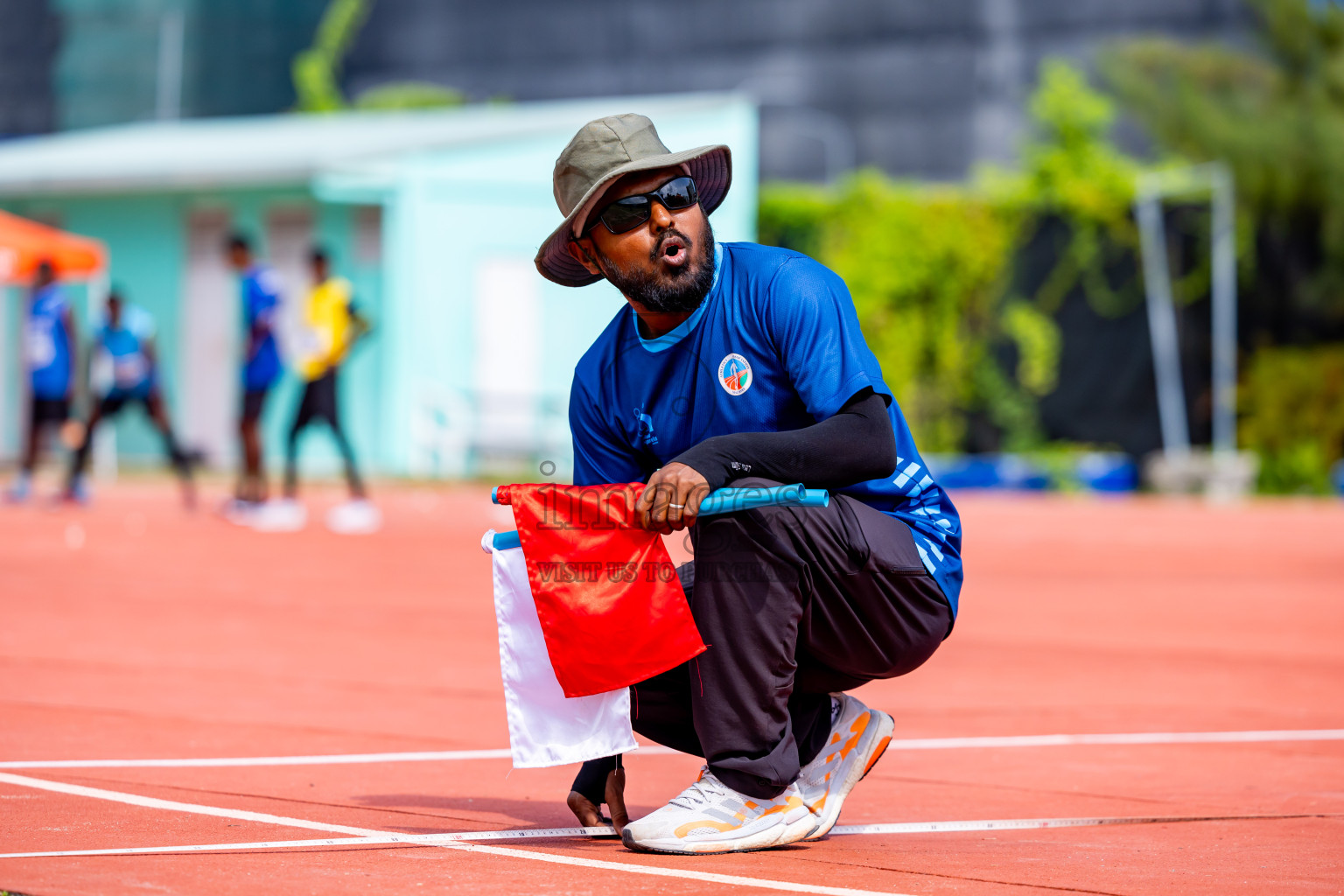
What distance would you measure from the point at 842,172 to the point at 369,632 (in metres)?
29.0

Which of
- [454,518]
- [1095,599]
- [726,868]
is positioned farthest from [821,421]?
[454,518]

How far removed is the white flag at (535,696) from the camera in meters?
3.73

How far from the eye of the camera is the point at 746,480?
11.6ft

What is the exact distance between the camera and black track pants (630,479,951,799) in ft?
11.6

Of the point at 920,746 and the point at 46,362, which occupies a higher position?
the point at 46,362

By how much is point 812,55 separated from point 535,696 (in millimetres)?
33804

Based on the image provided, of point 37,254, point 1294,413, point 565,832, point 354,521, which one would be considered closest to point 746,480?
point 565,832

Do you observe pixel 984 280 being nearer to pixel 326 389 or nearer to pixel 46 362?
pixel 326 389

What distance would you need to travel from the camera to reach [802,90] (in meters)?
36.5

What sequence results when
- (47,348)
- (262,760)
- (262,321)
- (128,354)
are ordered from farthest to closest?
1. (47,348)
2. (128,354)
3. (262,321)
4. (262,760)

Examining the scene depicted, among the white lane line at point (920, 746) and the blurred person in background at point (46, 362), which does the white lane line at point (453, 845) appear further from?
the blurred person in background at point (46, 362)

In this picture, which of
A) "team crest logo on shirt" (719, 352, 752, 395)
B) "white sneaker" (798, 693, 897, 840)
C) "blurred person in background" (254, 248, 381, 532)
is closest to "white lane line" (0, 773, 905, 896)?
"white sneaker" (798, 693, 897, 840)

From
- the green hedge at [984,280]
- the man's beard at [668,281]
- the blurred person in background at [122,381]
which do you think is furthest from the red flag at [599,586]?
the green hedge at [984,280]

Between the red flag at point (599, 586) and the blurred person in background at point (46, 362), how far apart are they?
13406mm
